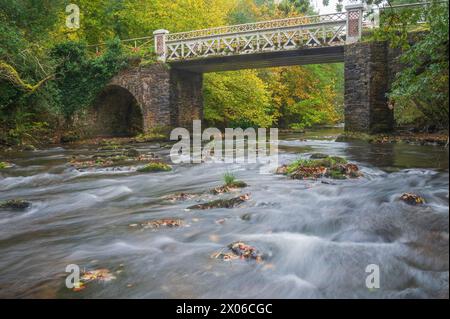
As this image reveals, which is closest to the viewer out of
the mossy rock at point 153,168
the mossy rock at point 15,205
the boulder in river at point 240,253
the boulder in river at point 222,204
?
the boulder in river at point 240,253

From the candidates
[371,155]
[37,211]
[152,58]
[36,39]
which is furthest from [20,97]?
[371,155]

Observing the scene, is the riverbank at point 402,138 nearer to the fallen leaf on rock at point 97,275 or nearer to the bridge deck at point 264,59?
the bridge deck at point 264,59

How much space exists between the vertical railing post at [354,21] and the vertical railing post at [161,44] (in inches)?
394

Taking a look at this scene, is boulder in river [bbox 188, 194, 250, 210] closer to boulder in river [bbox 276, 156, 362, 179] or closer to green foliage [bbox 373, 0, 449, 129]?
boulder in river [bbox 276, 156, 362, 179]

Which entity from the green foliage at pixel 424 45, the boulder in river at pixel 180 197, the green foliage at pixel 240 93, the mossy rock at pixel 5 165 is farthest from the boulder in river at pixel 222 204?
the green foliage at pixel 240 93

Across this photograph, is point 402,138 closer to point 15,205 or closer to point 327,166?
point 327,166

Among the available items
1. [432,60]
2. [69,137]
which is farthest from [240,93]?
[432,60]

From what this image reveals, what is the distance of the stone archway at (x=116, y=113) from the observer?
25328mm

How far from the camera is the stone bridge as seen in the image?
17.3 meters

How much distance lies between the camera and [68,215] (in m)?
6.81

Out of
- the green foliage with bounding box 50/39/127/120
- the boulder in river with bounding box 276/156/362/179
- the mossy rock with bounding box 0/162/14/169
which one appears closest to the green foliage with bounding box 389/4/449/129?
the boulder in river with bounding box 276/156/362/179

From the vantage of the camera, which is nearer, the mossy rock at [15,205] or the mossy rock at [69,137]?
the mossy rock at [15,205]

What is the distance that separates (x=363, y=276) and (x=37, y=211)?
574cm

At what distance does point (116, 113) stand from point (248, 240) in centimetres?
2363
